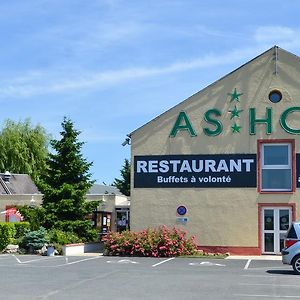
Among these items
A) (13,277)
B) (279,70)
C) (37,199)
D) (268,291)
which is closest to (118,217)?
(37,199)

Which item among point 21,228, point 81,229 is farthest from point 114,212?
point 21,228

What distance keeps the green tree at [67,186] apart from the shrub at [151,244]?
4969 mm

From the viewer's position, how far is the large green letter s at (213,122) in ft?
97.2

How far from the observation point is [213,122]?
29734 mm

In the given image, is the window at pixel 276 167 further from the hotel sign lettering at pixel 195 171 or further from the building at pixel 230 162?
the hotel sign lettering at pixel 195 171

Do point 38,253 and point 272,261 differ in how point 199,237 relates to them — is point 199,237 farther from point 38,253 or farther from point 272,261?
point 38,253

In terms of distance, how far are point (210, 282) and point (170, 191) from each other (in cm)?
1308

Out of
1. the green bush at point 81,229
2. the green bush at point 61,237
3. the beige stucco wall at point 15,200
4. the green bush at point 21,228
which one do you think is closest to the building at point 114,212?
the beige stucco wall at point 15,200

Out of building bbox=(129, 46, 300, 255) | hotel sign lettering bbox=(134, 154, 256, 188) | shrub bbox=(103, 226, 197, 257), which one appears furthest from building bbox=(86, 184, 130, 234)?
shrub bbox=(103, 226, 197, 257)

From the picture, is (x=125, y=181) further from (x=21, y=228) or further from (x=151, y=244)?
(x=151, y=244)

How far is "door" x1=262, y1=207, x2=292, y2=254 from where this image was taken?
2852cm

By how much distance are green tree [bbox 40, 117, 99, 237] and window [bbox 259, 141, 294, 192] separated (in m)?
9.76

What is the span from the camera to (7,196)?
150ft

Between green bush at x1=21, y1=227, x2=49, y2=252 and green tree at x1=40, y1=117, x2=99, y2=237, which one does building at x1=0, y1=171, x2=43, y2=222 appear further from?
green bush at x1=21, y1=227, x2=49, y2=252
